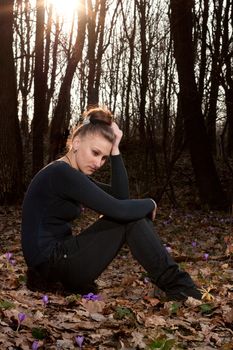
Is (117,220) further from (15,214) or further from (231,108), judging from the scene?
(231,108)

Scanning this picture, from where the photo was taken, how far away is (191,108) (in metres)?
12.7

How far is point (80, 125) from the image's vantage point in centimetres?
413

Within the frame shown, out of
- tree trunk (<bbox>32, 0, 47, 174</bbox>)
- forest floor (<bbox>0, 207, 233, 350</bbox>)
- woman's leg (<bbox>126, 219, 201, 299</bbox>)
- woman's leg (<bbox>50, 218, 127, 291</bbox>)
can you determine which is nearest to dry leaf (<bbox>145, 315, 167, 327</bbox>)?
forest floor (<bbox>0, 207, 233, 350</bbox>)

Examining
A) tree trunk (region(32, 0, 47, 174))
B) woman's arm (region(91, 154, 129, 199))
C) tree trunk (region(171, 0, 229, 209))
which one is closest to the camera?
woman's arm (region(91, 154, 129, 199))

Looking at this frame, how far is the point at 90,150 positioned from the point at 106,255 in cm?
84

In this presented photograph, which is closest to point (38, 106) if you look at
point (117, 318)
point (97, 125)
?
point (97, 125)

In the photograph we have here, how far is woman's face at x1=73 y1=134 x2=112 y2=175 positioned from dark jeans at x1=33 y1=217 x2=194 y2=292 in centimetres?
45

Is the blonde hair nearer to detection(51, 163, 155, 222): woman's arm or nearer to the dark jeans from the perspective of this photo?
detection(51, 163, 155, 222): woman's arm

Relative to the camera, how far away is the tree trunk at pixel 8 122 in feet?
37.4

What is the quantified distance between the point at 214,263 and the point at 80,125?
11.1 feet

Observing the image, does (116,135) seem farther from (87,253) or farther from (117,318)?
(117,318)

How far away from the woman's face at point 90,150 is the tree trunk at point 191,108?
8.96 metres

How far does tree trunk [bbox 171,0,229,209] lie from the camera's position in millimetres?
12523

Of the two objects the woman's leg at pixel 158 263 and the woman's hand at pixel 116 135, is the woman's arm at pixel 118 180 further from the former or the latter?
the woman's leg at pixel 158 263
